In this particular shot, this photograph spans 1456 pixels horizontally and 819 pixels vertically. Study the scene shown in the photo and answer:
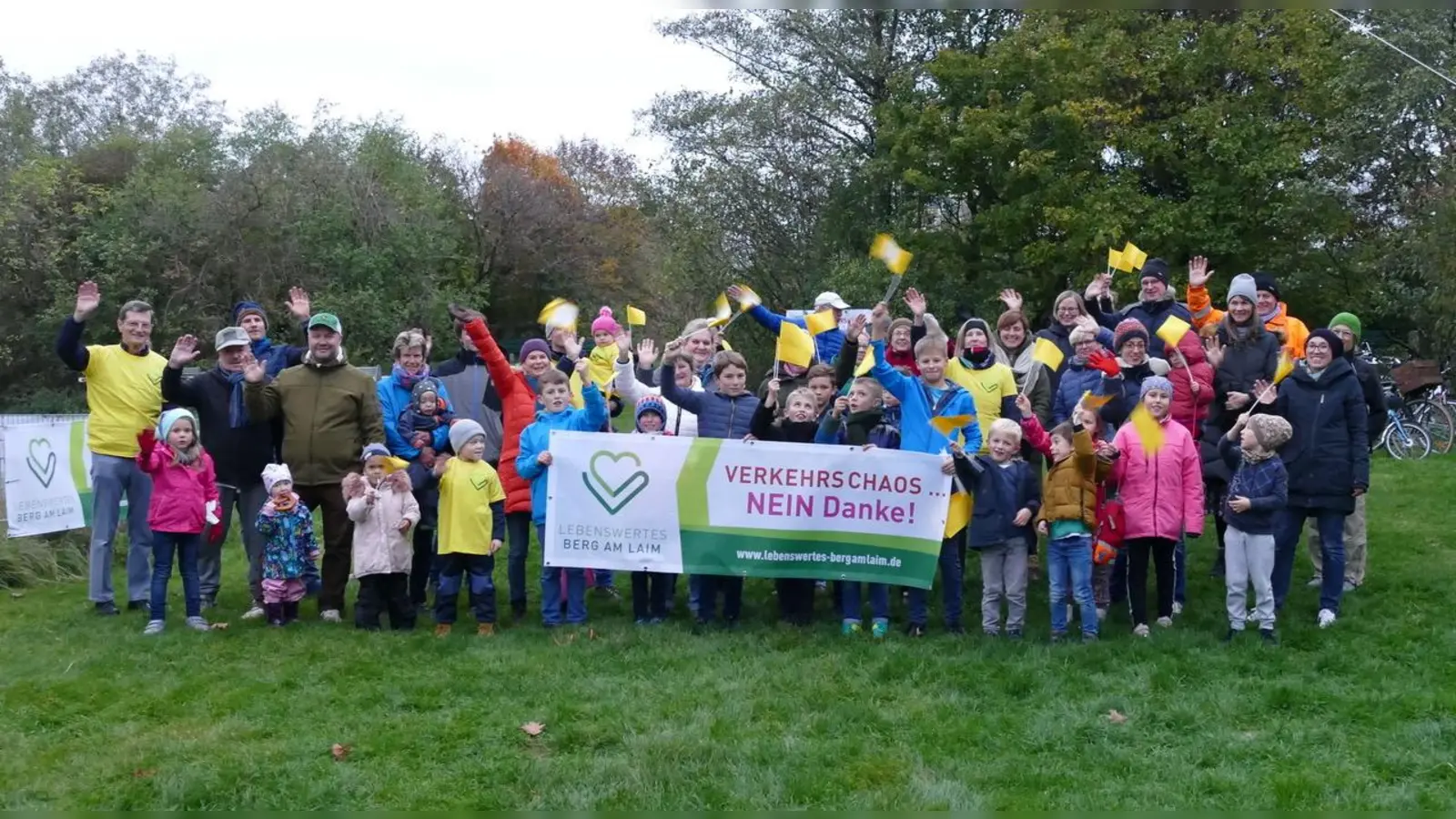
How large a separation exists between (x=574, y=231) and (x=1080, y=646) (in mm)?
35693

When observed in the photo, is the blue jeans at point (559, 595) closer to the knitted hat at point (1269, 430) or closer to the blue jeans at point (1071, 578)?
the blue jeans at point (1071, 578)

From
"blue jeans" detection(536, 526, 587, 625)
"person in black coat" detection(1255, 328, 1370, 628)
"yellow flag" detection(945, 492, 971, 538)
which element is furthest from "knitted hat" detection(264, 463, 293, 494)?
"person in black coat" detection(1255, 328, 1370, 628)

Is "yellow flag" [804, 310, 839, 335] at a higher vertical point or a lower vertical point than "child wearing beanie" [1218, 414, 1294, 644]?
higher

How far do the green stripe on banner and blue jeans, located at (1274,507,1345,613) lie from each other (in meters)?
2.18

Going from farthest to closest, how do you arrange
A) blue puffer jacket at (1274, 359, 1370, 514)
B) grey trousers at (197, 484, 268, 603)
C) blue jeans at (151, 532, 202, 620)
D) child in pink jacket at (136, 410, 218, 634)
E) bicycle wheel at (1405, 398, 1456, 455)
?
bicycle wheel at (1405, 398, 1456, 455)
grey trousers at (197, 484, 268, 603)
blue jeans at (151, 532, 202, 620)
child in pink jacket at (136, 410, 218, 634)
blue puffer jacket at (1274, 359, 1370, 514)

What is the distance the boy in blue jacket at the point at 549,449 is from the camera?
8086mm

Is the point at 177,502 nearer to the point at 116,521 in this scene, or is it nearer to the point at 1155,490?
the point at 116,521

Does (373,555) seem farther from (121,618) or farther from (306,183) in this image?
(306,183)

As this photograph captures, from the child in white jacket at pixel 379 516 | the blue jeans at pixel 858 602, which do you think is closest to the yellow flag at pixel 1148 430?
the blue jeans at pixel 858 602

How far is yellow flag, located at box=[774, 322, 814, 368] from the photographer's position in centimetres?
802

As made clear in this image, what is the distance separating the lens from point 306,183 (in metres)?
32.5

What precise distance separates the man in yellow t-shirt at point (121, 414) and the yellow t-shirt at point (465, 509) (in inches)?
90.8

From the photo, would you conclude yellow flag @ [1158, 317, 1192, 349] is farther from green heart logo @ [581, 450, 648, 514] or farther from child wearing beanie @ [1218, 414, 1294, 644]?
green heart logo @ [581, 450, 648, 514]

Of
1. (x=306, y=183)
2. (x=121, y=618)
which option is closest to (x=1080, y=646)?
(x=121, y=618)
